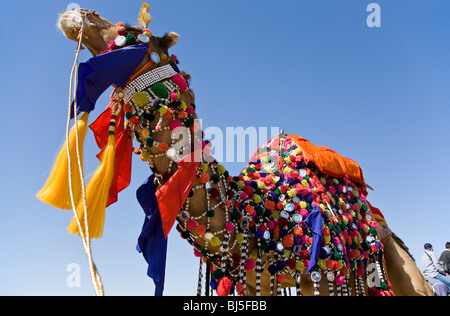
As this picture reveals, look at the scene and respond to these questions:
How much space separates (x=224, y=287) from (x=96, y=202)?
4.25 feet

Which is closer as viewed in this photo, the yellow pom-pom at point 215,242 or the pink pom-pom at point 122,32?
the pink pom-pom at point 122,32

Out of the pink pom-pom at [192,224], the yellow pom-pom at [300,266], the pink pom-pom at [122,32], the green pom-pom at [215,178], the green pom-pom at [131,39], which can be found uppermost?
the pink pom-pom at [122,32]

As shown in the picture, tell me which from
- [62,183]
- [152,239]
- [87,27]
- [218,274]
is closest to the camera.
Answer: [62,183]

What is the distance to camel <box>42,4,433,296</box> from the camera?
340 cm

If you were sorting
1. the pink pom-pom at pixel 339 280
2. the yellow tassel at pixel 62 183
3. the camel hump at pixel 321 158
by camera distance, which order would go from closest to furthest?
the yellow tassel at pixel 62 183
the pink pom-pom at pixel 339 280
the camel hump at pixel 321 158

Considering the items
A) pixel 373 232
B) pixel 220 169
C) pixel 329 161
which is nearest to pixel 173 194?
pixel 220 169

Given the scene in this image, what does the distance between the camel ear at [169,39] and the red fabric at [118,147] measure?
0.73 meters

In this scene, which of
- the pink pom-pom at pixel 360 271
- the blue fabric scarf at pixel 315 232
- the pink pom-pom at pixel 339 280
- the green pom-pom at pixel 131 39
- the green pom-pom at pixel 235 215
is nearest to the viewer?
the green pom-pom at pixel 131 39

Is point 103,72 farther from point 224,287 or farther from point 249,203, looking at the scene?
point 224,287

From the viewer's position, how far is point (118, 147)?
357 centimetres

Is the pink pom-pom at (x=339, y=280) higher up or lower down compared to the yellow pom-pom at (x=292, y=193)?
lower down

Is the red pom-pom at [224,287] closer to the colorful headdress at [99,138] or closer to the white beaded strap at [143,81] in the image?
the colorful headdress at [99,138]

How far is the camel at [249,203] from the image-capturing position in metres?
3.40

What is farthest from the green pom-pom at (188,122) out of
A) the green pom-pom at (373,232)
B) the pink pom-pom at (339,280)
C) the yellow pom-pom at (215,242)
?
the green pom-pom at (373,232)
